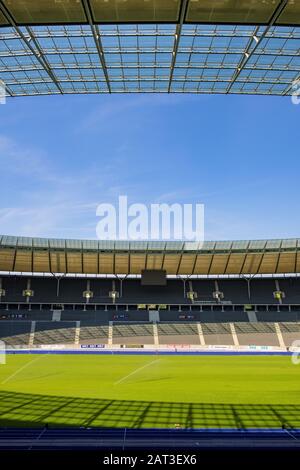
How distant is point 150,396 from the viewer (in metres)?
21.7

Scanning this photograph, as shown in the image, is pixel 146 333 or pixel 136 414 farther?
pixel 146 333

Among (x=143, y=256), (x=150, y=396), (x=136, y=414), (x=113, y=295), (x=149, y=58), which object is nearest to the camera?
(x=149, y=58)

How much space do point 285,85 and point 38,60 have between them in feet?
31.6

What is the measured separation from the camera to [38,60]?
13062 mm

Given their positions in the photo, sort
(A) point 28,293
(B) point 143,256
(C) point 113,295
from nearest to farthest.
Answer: (B) point 143,256
(A) point 28,293
(C) point 113,295

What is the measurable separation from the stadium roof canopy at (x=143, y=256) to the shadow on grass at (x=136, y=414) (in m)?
45.5

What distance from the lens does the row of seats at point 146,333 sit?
58188 millimetres

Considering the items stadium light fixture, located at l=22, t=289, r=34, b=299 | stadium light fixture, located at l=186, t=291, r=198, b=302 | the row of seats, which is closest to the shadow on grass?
the row of seats

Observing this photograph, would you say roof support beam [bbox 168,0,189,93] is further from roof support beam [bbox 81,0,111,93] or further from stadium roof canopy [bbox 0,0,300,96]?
roof support beam [bbox 81,0,111,93]

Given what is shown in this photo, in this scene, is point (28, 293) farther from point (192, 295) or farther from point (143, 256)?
point (192, 295)

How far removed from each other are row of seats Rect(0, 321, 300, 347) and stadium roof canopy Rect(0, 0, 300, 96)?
1935 inches

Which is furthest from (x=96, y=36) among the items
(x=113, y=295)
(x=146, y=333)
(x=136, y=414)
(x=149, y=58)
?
(x=113, y=295)

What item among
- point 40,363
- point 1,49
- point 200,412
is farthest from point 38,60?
point 40,363

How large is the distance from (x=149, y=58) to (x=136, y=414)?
15.6m
